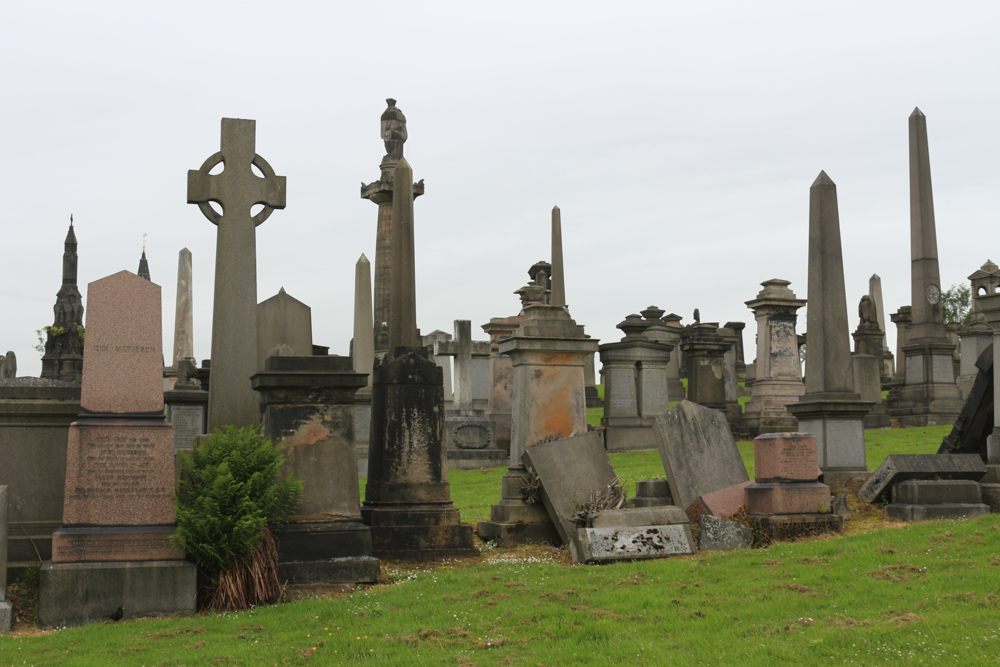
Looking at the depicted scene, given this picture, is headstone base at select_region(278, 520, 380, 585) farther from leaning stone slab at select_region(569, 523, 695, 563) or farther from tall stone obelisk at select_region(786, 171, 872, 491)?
tall stone obelisk at select_region(786, 171, 872, 491)

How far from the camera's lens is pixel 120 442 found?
7262 millimetres

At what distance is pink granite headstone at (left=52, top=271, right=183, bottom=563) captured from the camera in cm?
703

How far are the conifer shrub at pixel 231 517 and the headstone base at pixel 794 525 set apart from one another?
16.4 ft

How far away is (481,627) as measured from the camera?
245 inches

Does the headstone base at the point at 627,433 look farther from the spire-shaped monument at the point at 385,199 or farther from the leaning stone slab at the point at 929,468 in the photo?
the spire-shaped monument at the point at 385,199

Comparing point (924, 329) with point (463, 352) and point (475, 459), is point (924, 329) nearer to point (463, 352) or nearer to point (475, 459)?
point (463, 352)

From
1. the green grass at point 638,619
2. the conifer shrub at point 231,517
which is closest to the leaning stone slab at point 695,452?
the green grass at point 638,619

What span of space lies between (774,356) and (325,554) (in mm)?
16727

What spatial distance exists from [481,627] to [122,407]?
345 centimetres

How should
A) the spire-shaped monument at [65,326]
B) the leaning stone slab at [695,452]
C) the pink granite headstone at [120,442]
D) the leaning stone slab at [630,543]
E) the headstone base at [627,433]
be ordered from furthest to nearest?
1. the spire-shaped monument at [65,326]
2. the headstone base at [627,433]
3. the leaning stone slab at [695,452]
4. the leaning stone slab at [630,543]
5. the pink granite headstone at [120,442]

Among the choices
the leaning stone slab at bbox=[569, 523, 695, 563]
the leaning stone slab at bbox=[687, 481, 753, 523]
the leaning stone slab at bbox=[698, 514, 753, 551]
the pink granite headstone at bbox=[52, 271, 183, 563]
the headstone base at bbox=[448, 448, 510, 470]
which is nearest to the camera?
the pink granite headstone at bbox=[52, 271, 183, 563]

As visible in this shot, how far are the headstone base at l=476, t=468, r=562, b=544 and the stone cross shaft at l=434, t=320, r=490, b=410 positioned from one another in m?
12.4

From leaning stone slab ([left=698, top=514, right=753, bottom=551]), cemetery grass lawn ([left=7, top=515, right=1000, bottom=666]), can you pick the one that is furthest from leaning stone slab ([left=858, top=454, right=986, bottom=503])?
leaning stone slab ([left=698, top=514, right=753, bottom=551])

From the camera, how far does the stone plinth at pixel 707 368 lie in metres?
22.9
